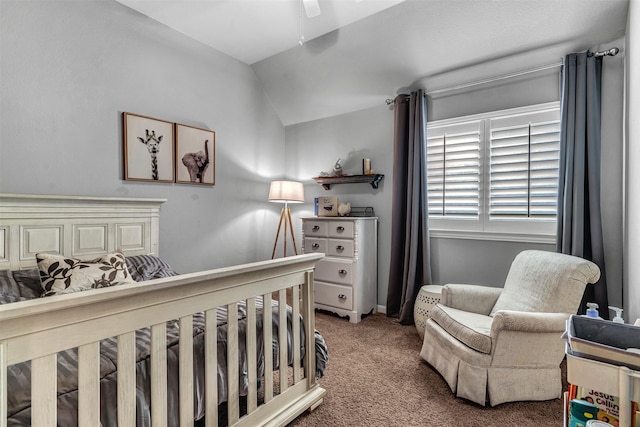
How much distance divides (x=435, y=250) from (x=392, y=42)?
200 centimetres

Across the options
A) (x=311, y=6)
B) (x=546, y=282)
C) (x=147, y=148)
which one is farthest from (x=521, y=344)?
(x=147, y=148)

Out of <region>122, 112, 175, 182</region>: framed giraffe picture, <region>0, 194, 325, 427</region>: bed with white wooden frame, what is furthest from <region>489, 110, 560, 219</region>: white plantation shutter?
<region>122, 112, 175, 182</region>: framed giraffe picture

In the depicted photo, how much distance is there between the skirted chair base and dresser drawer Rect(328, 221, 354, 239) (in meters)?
1.53

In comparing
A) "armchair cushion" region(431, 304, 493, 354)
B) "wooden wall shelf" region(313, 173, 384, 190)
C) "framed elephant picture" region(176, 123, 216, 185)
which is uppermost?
"framed elephant picture" region(176, 123, 216, 185)

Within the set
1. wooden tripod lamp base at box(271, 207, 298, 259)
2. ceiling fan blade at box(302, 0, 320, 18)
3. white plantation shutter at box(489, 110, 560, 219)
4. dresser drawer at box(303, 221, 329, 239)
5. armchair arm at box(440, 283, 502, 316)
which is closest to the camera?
ceiling fan blade at box(302, 0, 320, 18)

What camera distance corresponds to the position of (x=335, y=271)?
3.33m

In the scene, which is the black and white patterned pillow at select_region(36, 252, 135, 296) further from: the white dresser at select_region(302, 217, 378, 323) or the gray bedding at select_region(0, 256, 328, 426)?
the white dresser at select_region(302, 217, 378, 323)

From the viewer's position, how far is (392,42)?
297 centimetres

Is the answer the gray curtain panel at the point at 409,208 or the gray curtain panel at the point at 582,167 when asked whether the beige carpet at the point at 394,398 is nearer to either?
the gray curtain panel at the point at 409,208

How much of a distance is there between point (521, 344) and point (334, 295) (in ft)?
5.90

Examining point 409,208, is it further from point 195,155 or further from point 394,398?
point 195,155

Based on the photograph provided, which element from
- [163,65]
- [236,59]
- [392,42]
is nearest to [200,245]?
[163,65]

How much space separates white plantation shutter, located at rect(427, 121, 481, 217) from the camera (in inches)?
117

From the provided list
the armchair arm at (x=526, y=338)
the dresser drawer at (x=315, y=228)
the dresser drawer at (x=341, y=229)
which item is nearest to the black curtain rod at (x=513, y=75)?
the dresser drawer at (x=341, y=229)
